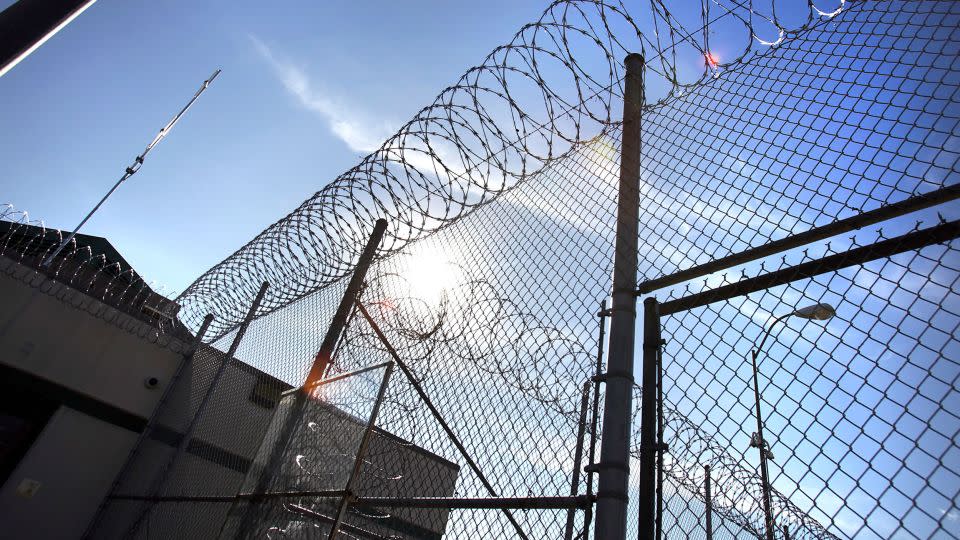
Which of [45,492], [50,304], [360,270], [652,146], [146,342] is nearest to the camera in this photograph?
[652,146]

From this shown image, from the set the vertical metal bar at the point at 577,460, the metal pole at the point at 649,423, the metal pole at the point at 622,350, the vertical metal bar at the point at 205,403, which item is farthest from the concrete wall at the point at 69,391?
the metal pole at the point at 649,423

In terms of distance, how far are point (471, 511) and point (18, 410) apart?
8.30 metres

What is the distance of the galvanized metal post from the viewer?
179cm

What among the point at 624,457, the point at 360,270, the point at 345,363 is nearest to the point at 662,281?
the point at 624,457

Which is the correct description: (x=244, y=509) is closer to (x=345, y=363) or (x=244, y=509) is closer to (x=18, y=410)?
(x=345, y=363)

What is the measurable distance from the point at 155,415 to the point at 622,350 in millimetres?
8824

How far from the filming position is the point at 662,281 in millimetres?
2178

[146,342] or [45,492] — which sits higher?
[146,342]

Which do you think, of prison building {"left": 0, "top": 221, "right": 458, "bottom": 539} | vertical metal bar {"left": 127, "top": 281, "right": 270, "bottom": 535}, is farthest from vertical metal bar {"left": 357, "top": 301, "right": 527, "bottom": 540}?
prison building {"left": 0, "top": 221, "right": 458, "bottom": 539}

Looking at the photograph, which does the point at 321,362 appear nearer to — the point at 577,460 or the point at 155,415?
the point at 577,460

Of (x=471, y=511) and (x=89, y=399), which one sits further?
(x=89, y=399)

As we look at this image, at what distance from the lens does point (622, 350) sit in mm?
2055

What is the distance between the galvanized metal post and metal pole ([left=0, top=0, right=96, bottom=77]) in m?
2.17

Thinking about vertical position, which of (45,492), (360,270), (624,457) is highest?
(360,270)
